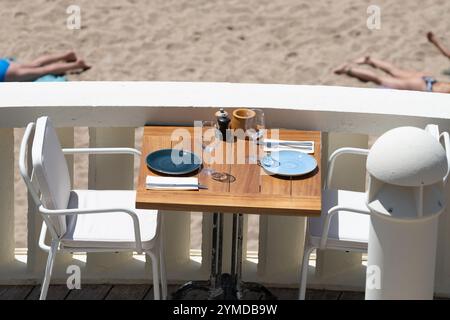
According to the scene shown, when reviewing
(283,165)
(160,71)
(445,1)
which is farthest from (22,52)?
(283,165)

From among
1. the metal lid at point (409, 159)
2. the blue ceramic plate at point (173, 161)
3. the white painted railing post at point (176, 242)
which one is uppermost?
the metal lid at point (409, 159)

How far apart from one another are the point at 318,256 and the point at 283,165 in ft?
2.13

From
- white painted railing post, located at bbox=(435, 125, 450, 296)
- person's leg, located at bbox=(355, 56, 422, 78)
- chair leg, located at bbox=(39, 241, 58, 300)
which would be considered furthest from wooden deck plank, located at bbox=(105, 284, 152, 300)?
person's leg, located at bbox=(355, 56, 422, 78)

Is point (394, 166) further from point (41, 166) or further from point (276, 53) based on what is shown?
point (276, 53)

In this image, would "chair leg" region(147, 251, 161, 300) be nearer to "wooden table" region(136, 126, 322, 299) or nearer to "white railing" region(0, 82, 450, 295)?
"wooden table" region(136, 126, 322, 299)

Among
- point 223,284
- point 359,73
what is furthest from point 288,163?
point 359,73

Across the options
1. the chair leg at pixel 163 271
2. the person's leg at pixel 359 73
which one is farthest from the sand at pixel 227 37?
the chair leg at pixel 163 271

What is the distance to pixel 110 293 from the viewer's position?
16.3ft

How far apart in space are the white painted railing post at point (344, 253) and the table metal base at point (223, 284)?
29cm

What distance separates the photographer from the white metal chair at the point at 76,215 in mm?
4258

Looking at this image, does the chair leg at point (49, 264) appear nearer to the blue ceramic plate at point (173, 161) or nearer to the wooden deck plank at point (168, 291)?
the blue ceramic plate at point (173, 161)

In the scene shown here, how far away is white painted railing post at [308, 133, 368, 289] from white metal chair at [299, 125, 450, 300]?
14cm

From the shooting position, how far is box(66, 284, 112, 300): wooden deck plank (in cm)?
491

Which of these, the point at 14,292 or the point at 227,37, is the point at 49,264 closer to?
the point at 14,292
